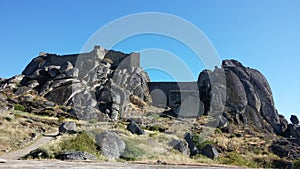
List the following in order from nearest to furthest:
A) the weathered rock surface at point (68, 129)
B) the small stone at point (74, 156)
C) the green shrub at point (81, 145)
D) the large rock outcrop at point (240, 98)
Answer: the small stone at point (74, 156) < the green shrub at point (81, 145) < the weathered rock surface at point (68, 129) < the large rock outcrop at point (240, 98)

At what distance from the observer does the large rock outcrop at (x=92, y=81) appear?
59.6 metres

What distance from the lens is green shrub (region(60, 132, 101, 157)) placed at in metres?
20.4

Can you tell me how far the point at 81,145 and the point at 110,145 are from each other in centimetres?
208

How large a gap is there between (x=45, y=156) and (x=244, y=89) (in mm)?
62413

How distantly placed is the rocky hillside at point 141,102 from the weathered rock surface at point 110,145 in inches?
385

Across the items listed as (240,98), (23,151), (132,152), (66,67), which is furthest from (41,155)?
(240,98)

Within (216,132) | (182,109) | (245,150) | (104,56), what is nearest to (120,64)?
(104,56)

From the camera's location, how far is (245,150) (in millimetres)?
40531

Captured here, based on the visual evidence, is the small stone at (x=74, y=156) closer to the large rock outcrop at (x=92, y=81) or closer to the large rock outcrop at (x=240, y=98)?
the large rock outcrop at (x=92, y=81)

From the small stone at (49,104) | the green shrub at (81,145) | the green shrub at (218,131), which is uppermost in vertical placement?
the small stone at (49,104)

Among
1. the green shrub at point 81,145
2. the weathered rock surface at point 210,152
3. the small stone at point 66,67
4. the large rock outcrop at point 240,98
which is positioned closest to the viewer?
the green shrub at point 81,145

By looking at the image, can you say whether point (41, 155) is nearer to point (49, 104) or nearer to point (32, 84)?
point (49, 104)

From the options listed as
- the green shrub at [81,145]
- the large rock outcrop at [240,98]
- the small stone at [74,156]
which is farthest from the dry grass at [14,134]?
the large rock outcrop at [240,98]

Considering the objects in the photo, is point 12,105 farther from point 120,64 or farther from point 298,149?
point 298,149
